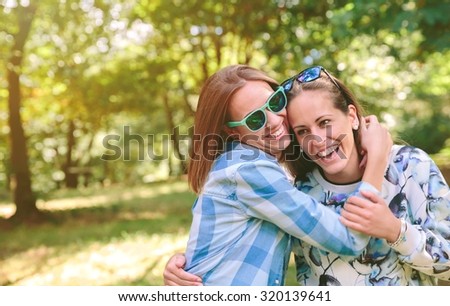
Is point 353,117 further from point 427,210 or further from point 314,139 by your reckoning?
point 427,210

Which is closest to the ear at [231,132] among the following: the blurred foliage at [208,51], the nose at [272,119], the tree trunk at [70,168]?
the nose at [272,119]

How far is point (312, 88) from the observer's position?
202 cm

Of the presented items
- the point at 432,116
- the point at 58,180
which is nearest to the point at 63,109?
the point at 432,116

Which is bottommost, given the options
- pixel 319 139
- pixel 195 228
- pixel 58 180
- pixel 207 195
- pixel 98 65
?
pixel 58 180

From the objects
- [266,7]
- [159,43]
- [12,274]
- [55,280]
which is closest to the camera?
[55,280]

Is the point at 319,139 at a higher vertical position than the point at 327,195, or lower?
higher

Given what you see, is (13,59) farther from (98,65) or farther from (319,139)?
(319,139)

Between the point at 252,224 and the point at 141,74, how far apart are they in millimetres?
13738

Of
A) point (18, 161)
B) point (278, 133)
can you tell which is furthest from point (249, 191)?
point (18, 161)

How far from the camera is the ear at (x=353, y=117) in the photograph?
211cm

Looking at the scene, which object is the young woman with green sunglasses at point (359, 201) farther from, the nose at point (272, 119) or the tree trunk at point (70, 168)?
the tree trunk at point (70, 168)

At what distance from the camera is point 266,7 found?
317 inches

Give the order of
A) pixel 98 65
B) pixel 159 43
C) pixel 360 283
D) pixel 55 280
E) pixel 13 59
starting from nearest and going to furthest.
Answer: pixel 360 283 < pixel 55 280 < pixel 13 59 < pixel 98 65 < pixel 159 43

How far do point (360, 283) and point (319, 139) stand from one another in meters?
0.55
